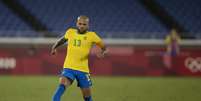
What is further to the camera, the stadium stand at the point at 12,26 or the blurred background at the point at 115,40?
the stadium stand at the point at 12,26

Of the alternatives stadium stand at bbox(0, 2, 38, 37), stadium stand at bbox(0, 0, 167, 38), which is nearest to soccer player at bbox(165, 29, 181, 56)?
stadium stand at bbox(0, 0, 167, 38)

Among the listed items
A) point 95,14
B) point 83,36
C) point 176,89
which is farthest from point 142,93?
point 95,14

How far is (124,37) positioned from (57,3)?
4.03 metres

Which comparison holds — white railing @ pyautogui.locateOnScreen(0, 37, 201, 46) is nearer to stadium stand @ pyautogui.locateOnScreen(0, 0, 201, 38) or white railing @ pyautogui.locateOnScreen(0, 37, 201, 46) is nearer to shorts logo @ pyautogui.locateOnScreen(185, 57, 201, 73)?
shorts logo @ pyautogui.locateOnScreen(185, 57, 201, 73)

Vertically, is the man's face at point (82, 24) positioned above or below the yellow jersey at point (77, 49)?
above

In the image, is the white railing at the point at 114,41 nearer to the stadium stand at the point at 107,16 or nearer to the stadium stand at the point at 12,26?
the stadium stand at the point at 12,26

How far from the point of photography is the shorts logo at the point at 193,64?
24.3 m

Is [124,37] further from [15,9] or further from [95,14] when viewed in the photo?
[15,9]

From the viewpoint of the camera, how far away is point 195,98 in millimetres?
14227

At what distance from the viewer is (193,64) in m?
24.4

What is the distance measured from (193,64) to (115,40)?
10.8 ft

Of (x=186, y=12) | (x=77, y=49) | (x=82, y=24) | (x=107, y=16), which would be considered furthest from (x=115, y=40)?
(x=82, y=24)

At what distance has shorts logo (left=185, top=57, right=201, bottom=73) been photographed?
24.3 meters

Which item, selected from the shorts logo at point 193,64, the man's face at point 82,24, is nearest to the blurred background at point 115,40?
the shorts logo at point 193,64
